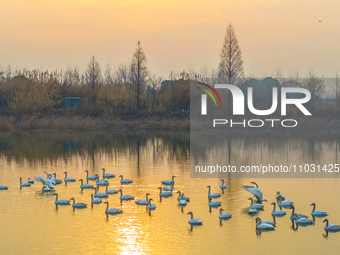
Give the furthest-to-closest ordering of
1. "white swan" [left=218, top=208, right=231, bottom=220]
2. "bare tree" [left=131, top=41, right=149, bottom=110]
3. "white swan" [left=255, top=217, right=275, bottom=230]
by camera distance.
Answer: "bare tree" [left=131, top=41, right=149, bottom=110]
"white swan" [left=218, top=208, right=231, bottom=220]
"white swan" [left=255, top=217, right=275, bottom=230]

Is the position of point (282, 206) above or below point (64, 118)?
below

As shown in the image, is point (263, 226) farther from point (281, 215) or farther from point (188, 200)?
point (188, 200)

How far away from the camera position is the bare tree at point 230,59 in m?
57.0

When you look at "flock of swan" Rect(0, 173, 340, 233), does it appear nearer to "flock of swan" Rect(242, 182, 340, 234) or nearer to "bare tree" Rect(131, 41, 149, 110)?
"flock of swan" Rect(242, 182, 340, 234)

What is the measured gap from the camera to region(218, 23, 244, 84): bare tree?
5703cm

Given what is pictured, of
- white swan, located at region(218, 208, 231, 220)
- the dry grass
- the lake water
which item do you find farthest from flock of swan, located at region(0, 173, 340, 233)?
the dry grass

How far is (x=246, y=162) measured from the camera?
89.7 ft

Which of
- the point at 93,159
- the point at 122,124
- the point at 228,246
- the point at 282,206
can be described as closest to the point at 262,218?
the point at 282,206

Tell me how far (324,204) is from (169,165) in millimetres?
10640

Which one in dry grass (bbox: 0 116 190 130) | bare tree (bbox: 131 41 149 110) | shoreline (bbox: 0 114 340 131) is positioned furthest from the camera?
bare tree (bbox: 131 41 149 110)

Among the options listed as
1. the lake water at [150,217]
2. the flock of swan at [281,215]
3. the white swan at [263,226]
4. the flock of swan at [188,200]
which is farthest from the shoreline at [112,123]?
the white swan at [263,226]

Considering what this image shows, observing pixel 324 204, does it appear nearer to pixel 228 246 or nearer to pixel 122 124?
pixel 228 246

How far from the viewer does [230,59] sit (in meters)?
57.1

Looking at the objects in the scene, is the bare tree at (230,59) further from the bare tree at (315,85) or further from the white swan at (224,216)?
the white swan at (224,216)
